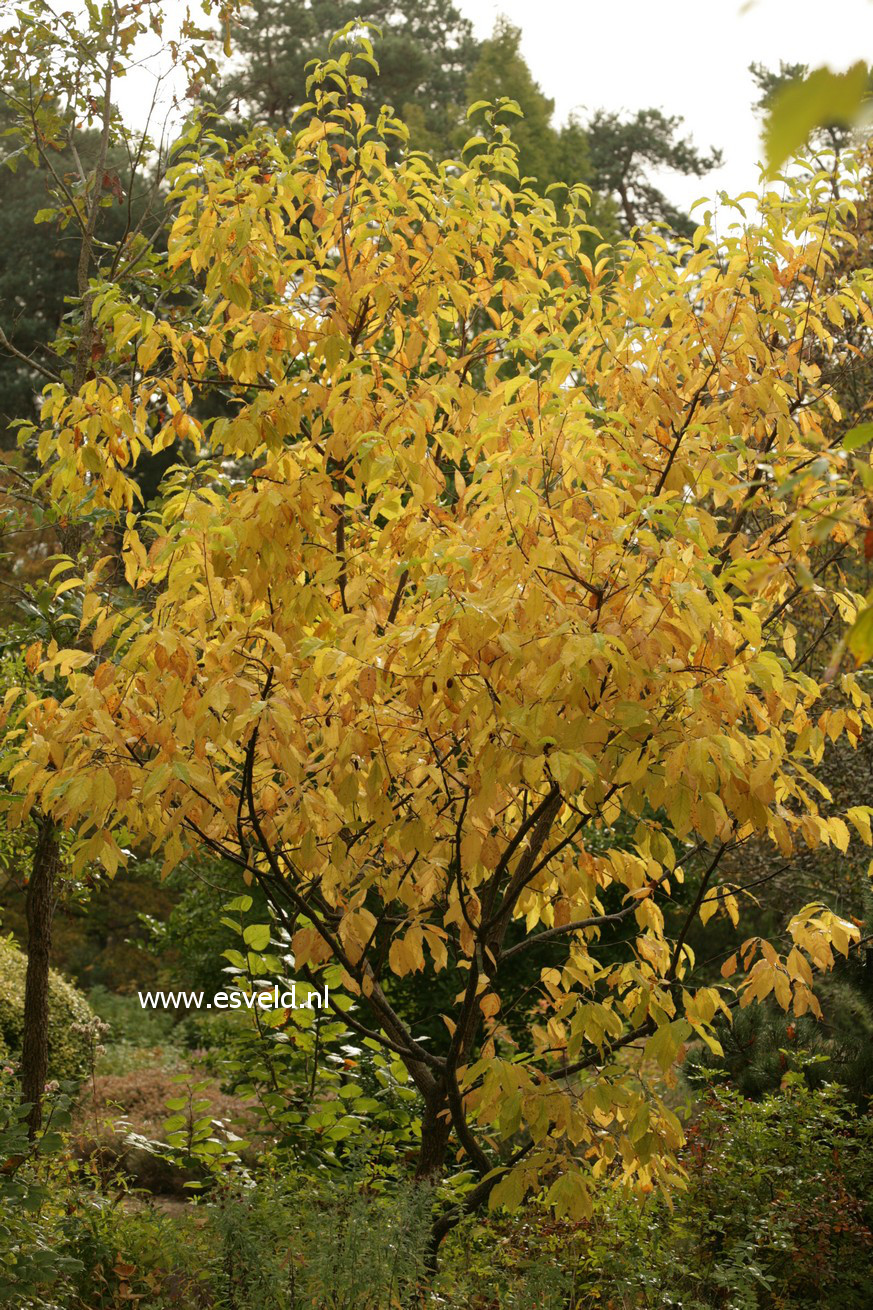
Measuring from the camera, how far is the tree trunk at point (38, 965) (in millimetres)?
3920

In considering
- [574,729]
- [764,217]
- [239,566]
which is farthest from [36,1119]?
[764,217]

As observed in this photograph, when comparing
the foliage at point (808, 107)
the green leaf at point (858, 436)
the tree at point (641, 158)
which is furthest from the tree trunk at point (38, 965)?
the tree at point (641, 158)

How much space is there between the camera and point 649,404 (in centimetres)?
250

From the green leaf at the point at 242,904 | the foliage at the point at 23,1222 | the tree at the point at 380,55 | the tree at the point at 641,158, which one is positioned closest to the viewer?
the foliage at the point at 23,1222

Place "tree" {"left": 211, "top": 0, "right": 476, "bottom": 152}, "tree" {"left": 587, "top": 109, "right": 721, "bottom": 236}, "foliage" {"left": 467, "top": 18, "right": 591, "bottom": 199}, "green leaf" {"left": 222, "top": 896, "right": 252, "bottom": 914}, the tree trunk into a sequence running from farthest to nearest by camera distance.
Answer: "tree" {"left": 587, "top": 109, "right": 721, "bottom": 236} → "tree" {"left": 211, "top": 0, "right": 476, "bottom": 152} → "foliage" {"left": 467, "top": 18, "right": 591, "bottom": 199} → the tree trunk → "green leaf" {"left": 222, "top": 896, "right": 252, "bottom": 914}

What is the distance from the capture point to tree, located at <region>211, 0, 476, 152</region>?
15.9 meters

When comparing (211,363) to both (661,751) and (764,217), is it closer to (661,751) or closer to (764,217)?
(764,217)

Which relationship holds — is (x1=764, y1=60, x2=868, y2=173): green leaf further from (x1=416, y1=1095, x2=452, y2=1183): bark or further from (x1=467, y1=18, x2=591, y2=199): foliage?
(x1=467, y1=18, x2=591, y2=199): foliage

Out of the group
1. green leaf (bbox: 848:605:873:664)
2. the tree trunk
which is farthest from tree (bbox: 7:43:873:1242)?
the tree trunk

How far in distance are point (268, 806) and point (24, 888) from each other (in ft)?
5.61

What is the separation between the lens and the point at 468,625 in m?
2.06

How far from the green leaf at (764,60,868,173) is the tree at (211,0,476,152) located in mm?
15276

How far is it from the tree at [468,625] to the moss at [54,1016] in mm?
4054

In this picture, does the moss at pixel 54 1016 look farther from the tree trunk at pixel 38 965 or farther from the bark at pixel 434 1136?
the bark at pixel 434 1136
